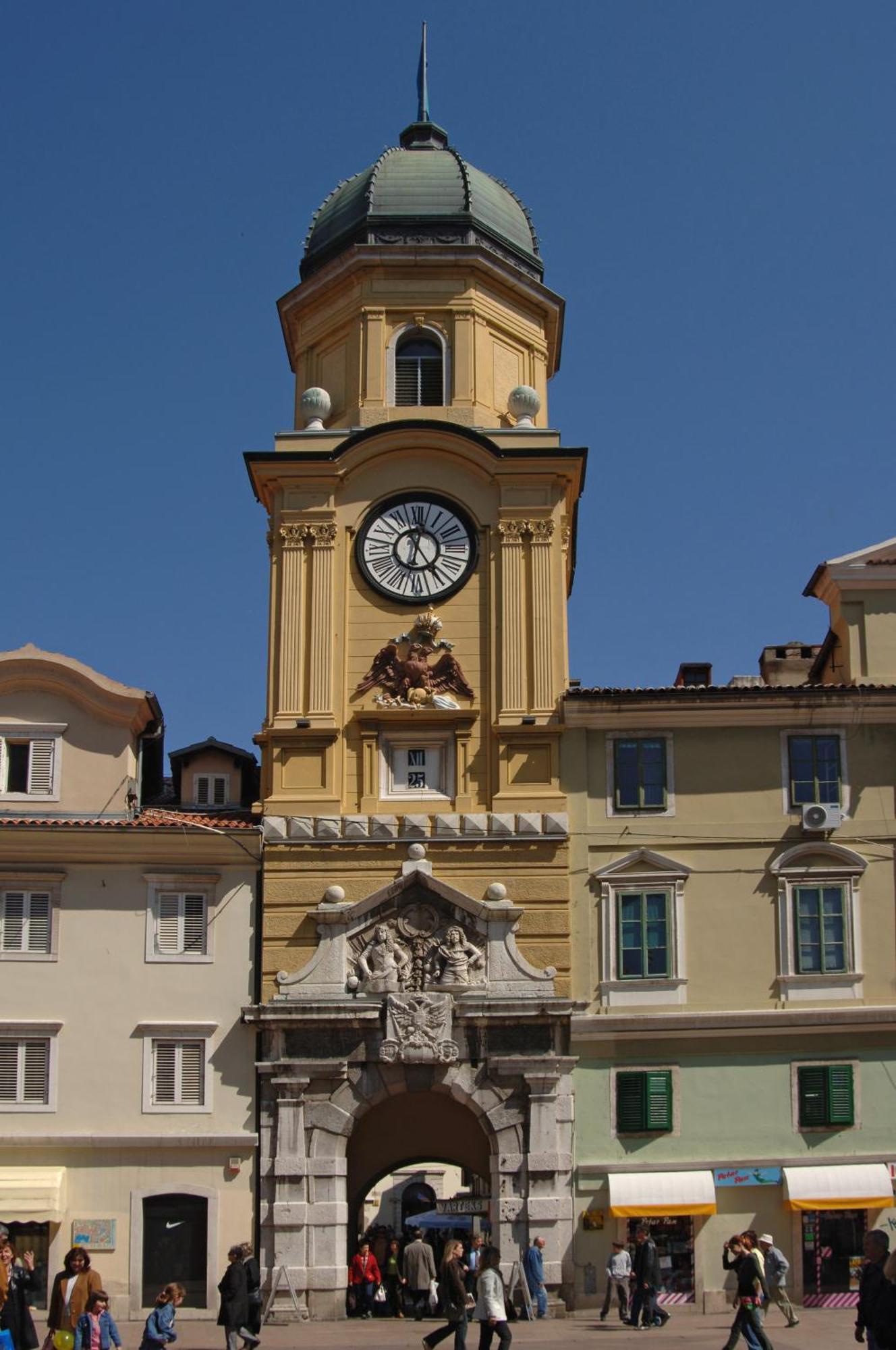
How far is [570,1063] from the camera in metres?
36.8

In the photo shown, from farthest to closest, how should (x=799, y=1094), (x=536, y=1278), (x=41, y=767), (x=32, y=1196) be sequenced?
(x=41, y=767) → (x=799, y=1094) → (x=32, y=1196) → (x=536, y=1278)

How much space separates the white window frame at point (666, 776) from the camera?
38.6 meters

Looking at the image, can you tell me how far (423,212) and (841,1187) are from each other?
2345 cm

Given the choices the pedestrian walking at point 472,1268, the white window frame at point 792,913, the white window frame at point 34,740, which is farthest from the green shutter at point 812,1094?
the white window frame at point 34,740

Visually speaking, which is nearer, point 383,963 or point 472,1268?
point 472,1268

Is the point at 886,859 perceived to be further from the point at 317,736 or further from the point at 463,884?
the point at 317,736

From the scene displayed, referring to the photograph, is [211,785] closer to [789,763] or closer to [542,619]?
[542,619]

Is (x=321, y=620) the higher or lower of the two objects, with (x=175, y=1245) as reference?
higher

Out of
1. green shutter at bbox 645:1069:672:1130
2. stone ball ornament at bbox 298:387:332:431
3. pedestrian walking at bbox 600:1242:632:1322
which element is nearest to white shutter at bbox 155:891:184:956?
green shutter at bbox 645:1069:672:1130

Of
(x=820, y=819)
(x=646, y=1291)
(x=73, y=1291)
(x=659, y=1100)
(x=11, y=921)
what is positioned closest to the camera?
(x=73, y=1291)

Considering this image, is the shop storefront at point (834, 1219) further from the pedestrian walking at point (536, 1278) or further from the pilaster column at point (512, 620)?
the pilaster column at point (512, 620)

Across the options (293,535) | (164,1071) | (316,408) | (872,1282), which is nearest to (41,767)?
(164,1071)

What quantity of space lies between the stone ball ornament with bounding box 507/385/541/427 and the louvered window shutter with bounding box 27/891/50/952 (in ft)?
47.8

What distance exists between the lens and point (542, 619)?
130 feet
